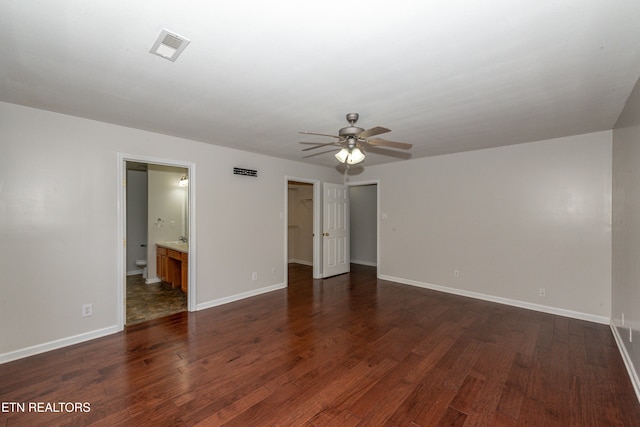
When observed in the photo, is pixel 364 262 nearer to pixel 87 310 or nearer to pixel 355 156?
pixel 355 156

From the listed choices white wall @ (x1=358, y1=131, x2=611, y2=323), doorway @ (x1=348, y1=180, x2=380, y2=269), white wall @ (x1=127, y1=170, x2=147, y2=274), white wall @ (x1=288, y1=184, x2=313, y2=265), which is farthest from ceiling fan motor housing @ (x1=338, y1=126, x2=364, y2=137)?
white wall @ (x1=127, y1=170, x2=147, y2=274)

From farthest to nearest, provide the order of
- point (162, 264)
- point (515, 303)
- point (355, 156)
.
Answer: point (162, 264)
point (515, 303)
point (355, 156)

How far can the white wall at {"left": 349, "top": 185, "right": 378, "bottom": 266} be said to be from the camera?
7328mm

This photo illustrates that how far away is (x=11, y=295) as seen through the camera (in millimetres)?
2613

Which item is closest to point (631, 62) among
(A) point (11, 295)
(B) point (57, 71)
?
(B) point (57, 71)

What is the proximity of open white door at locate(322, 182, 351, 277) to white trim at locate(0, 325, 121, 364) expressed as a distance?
145 inches

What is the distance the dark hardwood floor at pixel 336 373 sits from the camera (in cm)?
193

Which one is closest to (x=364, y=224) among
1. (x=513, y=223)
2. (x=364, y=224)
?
(x=364, y=224)

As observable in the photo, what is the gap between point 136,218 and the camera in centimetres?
616

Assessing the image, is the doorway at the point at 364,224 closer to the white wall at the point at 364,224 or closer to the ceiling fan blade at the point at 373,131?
the white wall at the point at 364,224

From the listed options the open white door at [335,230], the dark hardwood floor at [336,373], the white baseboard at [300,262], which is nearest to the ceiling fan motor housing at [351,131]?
the dark hardwood floor at [336,373]

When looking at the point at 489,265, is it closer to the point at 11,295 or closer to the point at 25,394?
the point at 25,394

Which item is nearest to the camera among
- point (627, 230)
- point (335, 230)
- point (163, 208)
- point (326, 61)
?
point (326, 61)

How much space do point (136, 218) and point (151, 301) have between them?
2.70 m
